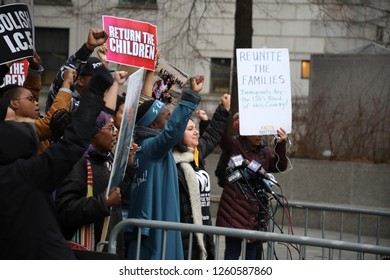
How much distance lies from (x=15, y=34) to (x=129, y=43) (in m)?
1.06

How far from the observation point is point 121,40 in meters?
7.92

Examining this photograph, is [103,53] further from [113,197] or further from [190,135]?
[113,197]

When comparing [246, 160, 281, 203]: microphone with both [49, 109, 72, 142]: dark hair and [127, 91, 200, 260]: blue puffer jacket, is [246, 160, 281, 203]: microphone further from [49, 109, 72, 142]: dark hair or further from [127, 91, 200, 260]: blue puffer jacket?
[49, 109, 72, 142]: dark hair

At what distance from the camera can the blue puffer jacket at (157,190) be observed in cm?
650

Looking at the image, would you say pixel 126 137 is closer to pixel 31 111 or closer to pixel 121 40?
pixel 31 111

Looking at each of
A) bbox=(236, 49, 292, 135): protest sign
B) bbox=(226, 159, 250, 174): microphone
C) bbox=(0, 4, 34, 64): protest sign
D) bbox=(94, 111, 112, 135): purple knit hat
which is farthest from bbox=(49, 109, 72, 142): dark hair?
bbox=(236, 49, 292, 135): protest sign

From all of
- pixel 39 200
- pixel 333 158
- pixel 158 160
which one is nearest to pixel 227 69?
pixel 333 158

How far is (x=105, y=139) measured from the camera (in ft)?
20.2

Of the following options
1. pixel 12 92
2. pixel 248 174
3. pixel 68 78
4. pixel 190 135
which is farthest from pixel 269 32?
pixel 12 92

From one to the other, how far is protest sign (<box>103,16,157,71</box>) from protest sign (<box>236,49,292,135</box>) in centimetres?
75

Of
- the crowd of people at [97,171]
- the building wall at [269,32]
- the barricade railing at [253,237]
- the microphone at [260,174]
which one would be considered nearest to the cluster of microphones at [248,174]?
the microphone at [260,174]

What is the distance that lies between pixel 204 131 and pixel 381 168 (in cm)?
747

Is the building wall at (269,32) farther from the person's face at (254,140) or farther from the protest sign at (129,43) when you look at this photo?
the protest sign at (129,43)
